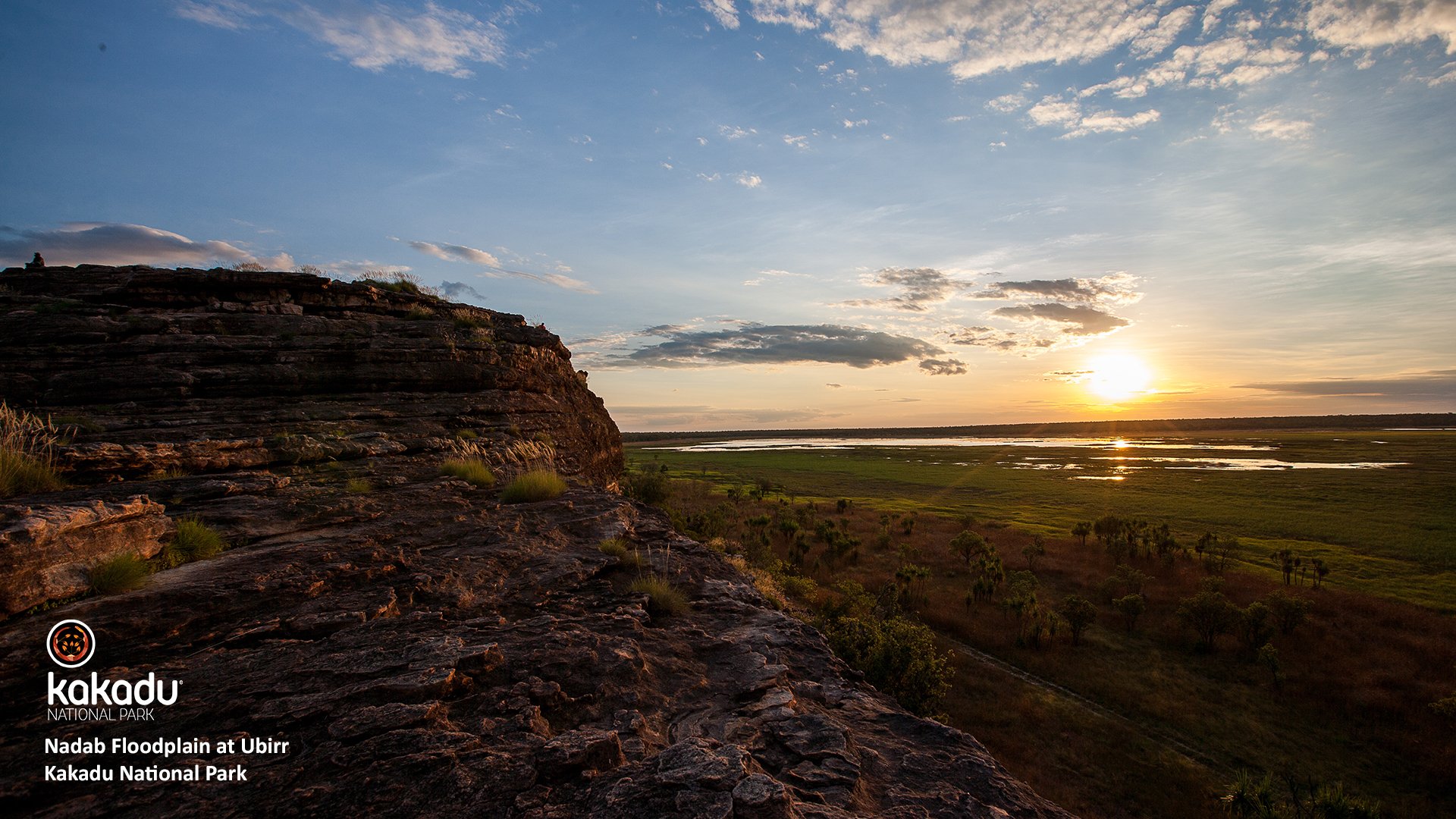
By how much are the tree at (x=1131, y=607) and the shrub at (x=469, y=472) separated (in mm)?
36226

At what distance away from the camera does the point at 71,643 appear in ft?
18.1

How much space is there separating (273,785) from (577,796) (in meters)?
2.54

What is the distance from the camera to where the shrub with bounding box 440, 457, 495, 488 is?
13.6 metres

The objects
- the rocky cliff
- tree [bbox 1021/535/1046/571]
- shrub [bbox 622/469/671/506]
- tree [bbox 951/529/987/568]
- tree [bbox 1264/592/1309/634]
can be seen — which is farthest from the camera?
tree [bbox 951/529/987/568]

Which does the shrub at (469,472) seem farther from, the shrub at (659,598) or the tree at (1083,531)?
the tree at (1083,531)

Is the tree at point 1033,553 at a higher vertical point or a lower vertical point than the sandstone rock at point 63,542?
lower

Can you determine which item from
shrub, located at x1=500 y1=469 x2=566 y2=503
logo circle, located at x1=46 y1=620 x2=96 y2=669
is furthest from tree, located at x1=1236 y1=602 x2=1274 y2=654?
logo circle, located at x1=46 y1=620 x2=96 y2=669

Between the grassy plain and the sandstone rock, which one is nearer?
the sandstone rock

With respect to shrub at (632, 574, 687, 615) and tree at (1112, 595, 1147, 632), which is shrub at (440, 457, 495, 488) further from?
tree at (1112, 595, 1147, 632)

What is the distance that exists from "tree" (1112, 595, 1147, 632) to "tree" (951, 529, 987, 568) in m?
12.3

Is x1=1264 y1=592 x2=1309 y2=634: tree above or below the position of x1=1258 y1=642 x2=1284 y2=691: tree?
above

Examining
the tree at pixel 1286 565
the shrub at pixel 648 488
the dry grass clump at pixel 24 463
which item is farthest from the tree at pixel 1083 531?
the dry grass clump at pixel 24 463

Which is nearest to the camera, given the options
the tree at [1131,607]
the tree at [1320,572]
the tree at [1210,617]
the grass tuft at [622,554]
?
the grass tuft at [622,554]

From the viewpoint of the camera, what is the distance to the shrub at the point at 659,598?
389 inches
